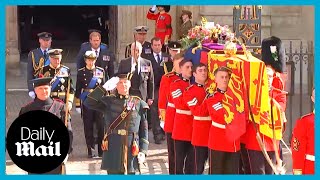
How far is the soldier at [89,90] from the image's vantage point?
1077 cm

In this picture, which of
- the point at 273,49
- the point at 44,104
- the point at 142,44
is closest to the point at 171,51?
the point at 142,44

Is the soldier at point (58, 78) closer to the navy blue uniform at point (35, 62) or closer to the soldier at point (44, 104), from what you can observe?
the navy blue uniform at point (35, 62)

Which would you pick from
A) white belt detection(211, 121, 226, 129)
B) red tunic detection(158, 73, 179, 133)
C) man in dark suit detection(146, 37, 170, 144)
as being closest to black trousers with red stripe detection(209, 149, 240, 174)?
white belt detection(211, 121, 226, 129)

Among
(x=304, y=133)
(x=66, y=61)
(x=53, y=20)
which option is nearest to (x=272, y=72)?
(x=304, y=133)

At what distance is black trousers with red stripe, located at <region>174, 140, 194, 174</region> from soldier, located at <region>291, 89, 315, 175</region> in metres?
1.49

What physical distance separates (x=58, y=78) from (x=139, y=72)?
1.04 m

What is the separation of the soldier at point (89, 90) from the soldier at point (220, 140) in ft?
7.79

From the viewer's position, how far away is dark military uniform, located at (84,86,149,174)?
8.98 meters

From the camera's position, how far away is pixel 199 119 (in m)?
8.95

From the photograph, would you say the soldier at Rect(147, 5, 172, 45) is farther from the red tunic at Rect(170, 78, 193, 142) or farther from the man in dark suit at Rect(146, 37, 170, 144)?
the red tunic at Rect(170, 78, 193, 142)

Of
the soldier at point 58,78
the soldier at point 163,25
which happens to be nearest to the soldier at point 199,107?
the soldier at point 58,78

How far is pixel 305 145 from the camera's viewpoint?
8117 mm

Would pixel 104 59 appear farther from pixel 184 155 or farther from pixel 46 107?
pixel 46 107

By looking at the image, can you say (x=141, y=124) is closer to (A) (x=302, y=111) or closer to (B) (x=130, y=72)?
(B) (x=130, y=72)
